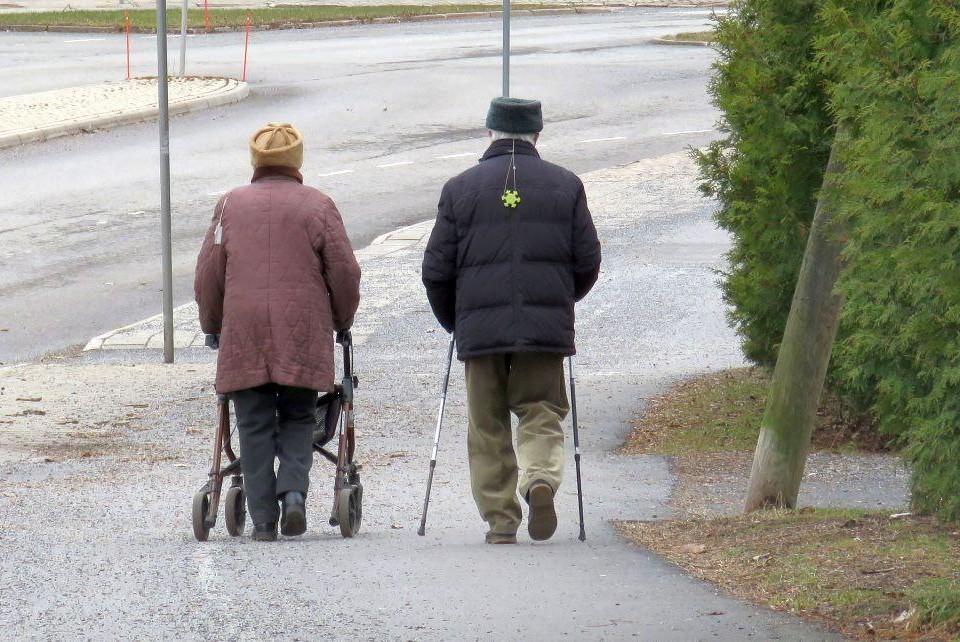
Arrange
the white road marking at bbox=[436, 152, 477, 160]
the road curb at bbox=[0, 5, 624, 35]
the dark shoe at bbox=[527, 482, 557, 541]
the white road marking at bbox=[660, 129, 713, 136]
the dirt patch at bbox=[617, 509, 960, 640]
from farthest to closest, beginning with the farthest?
the road curb at bbox=[0, 5, 624, 35], the white road marking at bbox=[660, 129, 713, 136], the white road marking at bbox=[436, 152, 477, 160], the dark shoe at bbox=[527, 482, 557, 541], the dirt patch at bbox=[617, 509, 960, 640]

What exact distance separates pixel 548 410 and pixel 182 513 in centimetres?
198

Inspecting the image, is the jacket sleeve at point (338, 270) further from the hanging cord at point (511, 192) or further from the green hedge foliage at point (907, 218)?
the green hedge foliage at point (907, 218)

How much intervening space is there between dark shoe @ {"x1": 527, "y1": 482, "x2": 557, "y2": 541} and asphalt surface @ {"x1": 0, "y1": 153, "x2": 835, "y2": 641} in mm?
83

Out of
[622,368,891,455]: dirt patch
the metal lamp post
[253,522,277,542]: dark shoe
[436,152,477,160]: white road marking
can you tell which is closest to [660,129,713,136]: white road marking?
[436,152,477,160]: white road marking

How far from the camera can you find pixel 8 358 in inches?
507

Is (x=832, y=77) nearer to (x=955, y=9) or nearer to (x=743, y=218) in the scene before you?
(x=743, y=218)

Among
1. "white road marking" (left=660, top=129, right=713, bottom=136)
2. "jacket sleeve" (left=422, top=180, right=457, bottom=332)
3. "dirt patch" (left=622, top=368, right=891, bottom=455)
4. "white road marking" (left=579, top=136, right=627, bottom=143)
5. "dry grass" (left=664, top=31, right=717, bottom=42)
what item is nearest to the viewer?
"jacket sleeve" (left=422, top=180, right=457, bottom=332)

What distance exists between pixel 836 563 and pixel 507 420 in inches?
64.5

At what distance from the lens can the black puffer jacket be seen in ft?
21.4

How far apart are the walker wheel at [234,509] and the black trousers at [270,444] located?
7 centimetres

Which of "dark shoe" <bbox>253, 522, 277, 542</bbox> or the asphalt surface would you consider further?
"dark shoe" <bbox>253, 522, 277, 542</bbox>

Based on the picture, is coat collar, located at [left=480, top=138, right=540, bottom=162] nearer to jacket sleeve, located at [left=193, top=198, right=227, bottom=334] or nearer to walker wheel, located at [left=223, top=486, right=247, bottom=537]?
jacket sleeve, located at [left=193, top=198, right=227, bottom=334]

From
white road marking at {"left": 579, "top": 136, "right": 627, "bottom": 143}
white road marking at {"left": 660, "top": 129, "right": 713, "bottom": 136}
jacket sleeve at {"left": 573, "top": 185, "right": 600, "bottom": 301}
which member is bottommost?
white road marking at {"left": 579, "top": 136, "right": 627, "bottom": 143}

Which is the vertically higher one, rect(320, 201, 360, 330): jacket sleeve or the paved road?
rect(320, 201, 360, 330): jacket sleeve
